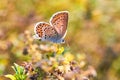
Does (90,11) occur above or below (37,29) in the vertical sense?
above

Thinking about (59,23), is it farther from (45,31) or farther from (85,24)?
(85,24)

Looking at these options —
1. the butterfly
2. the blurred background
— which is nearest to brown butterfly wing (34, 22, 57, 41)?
the butterfly

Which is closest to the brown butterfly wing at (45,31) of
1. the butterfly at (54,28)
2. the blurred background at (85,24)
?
the butterfly at (54,28)

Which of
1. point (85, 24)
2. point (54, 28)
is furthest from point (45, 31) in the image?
point (85, 24)

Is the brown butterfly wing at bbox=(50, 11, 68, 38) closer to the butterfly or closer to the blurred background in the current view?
the butterfly

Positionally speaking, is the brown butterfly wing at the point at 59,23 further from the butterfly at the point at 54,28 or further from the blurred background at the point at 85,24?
the blurred background at the point at 85,24

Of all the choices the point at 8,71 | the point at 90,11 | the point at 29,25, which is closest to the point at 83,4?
the point at 90,11

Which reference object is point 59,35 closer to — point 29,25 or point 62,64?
point 62,64
